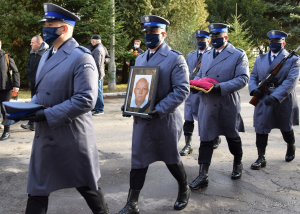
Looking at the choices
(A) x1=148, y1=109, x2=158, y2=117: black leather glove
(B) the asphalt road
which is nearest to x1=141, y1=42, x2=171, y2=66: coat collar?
(A) x1=148, y1=109, x2=158, y2=117: black leather glove

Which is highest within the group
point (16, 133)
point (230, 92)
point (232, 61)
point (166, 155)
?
Answer: point (232, 61)

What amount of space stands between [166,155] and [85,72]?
4.68 ft

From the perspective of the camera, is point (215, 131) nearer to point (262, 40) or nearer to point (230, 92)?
point (230, 92)

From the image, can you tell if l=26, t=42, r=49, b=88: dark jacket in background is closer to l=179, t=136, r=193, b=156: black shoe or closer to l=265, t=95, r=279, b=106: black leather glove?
l=179, t=136, r=193, b=156: black shoe

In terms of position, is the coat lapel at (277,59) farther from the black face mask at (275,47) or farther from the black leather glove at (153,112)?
the black leather glove at (153,112)

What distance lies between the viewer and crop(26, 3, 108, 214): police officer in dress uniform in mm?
2971

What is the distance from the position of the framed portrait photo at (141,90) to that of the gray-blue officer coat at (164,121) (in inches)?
4.2

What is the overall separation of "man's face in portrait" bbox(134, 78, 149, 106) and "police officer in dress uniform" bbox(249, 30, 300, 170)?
2.39m

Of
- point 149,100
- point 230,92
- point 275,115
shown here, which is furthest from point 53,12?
point 275,115

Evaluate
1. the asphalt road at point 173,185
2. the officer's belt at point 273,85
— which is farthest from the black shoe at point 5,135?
the officer's belt at point 273,85

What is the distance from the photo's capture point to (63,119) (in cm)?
291

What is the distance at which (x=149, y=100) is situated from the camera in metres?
3.77

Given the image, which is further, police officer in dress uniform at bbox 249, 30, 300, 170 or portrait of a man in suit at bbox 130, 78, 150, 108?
police officer in dress uniform at bbox 249, 30, 300, 170

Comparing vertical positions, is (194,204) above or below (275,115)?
below
